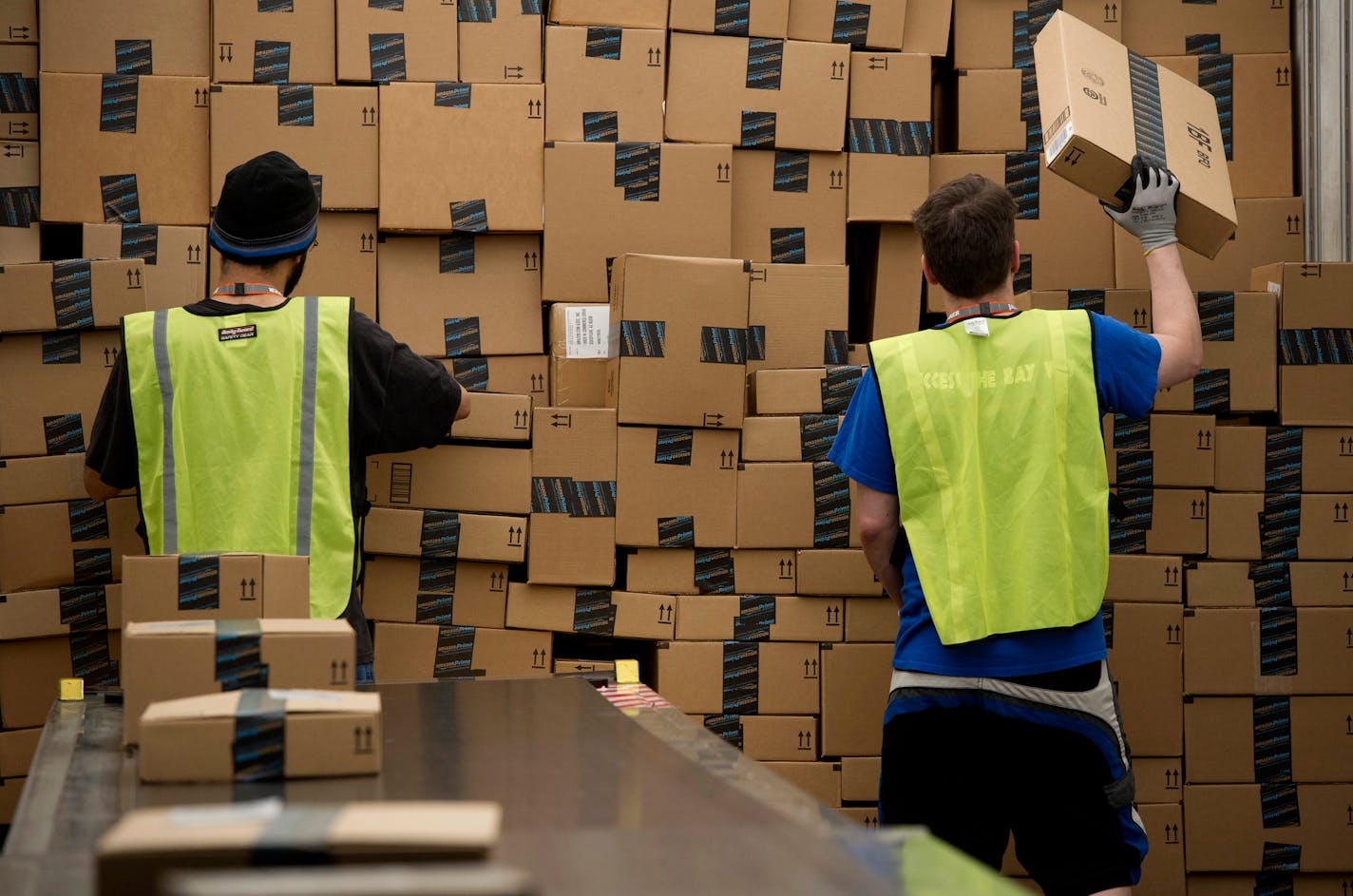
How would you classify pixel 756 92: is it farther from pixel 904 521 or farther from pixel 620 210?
pixel 904 521

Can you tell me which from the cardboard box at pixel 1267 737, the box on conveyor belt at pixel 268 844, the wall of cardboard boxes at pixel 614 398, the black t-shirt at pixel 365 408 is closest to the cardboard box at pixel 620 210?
the wall of cardboard boxes at pixel 614 398

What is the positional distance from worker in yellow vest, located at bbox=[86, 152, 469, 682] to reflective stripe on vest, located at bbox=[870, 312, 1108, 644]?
1.11 m

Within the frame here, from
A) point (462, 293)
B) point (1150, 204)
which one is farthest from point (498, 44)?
point (1150, 204)

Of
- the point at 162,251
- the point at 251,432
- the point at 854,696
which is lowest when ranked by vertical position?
the point at 854,696

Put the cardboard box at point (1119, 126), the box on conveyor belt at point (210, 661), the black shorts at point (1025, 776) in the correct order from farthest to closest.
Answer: the cardboard box at point (1119, 126), the black shorts at point (1025, 776), the box on conveyor belt at point (210, 661)

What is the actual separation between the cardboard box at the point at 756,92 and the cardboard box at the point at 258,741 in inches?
98.5

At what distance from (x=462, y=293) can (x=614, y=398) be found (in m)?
0.56

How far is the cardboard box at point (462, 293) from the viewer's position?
3.82 meters

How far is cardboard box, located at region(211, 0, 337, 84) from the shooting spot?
3.76m

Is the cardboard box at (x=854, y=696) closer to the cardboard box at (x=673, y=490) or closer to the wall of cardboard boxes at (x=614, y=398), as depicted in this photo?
the wall of cardboard boxes at (x=614, y=398)

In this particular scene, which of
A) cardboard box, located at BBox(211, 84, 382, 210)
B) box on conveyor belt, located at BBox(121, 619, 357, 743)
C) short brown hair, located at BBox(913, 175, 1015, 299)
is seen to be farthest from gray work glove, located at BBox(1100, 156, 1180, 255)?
box on conveyor belt, located at BBox(121, 619, 357, 743)

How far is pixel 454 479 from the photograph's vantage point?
142 inches

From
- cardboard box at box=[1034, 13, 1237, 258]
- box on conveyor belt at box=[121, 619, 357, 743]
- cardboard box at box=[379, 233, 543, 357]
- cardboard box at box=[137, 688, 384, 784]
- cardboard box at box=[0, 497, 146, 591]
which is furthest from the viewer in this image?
cardboard box at box=[379, 233, 543, 357]

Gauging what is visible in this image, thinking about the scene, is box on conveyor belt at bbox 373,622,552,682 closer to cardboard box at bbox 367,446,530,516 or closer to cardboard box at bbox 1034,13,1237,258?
cardboard box at bbox 367,446,530,516
